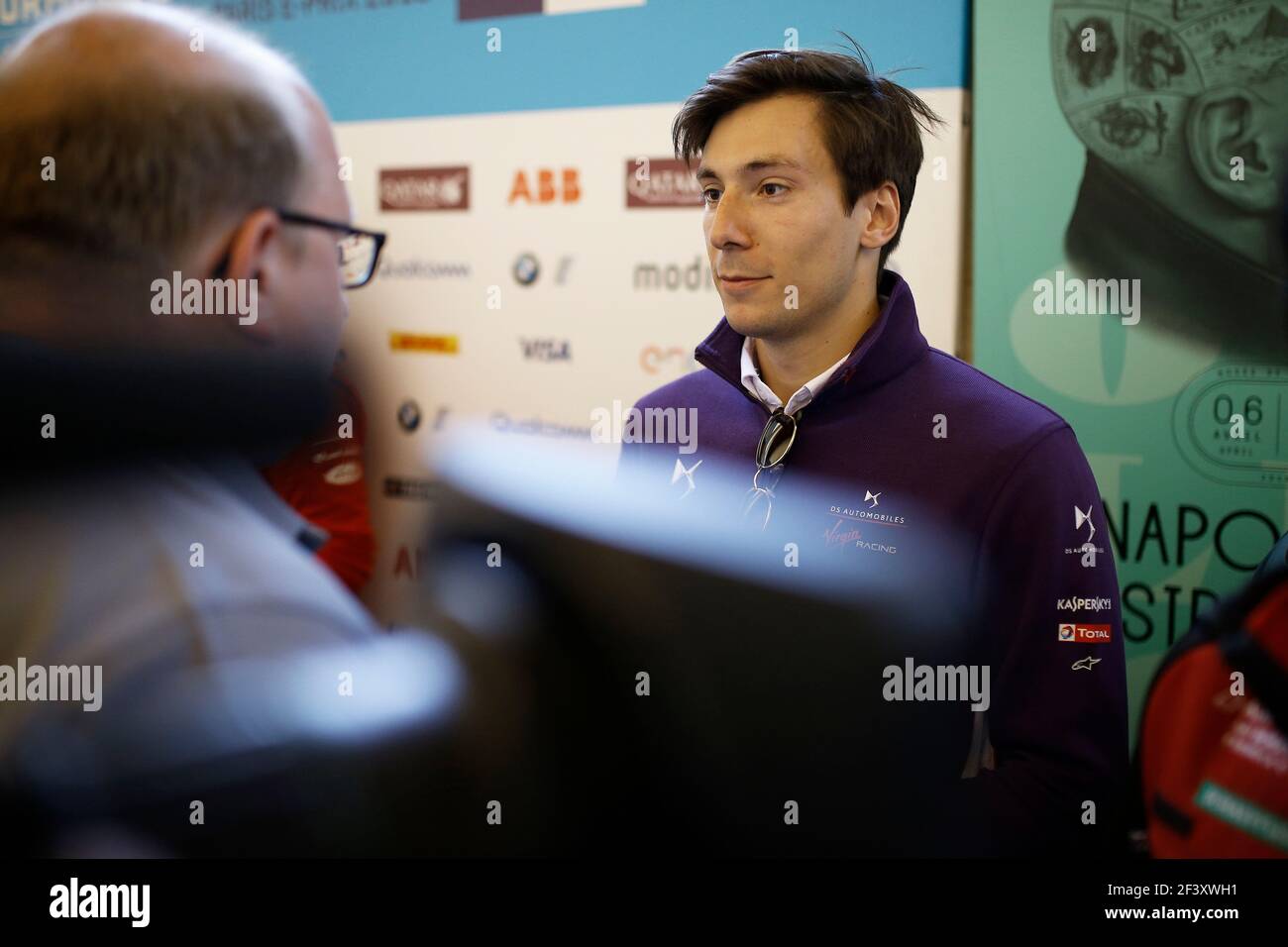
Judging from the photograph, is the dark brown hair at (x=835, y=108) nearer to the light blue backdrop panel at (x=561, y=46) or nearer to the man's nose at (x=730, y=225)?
the man's nose at (x=730, y=225)

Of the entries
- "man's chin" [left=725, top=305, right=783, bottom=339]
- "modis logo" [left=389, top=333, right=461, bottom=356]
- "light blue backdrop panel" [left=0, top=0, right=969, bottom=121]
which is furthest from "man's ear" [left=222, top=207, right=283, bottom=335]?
"modis logo" [left=389, top=333, right=461, bottom=356]

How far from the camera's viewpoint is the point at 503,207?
2336 millimetres

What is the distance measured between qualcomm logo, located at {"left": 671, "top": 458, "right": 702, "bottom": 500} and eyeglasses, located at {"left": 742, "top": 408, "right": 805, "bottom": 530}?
9 centimetres

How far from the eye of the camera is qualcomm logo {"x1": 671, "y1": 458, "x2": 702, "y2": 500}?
141 centimetres

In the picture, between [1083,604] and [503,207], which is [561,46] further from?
[1083,604]

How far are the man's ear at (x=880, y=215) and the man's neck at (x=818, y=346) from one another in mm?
100

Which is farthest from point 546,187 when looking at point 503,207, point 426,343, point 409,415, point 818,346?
point 818,346

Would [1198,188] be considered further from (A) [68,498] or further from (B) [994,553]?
(A) [68,498]

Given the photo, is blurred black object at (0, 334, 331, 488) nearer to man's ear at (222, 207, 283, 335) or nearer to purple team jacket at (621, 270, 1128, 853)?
man's ear at (222, 207, 283, 335)

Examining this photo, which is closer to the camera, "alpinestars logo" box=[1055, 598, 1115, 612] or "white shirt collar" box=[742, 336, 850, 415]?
"alpinestars logo" box=[1055, 598, 1115, 612]

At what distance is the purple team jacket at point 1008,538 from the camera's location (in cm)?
122

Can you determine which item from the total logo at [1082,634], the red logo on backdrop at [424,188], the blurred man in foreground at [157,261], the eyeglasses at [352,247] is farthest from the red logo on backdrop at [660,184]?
the blurred man in foreground at [157,261]

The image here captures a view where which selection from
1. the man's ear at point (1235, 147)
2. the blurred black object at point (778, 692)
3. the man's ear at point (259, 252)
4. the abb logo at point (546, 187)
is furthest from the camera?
the abb logo at point (546, 187)

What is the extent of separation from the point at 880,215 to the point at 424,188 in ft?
4.34
